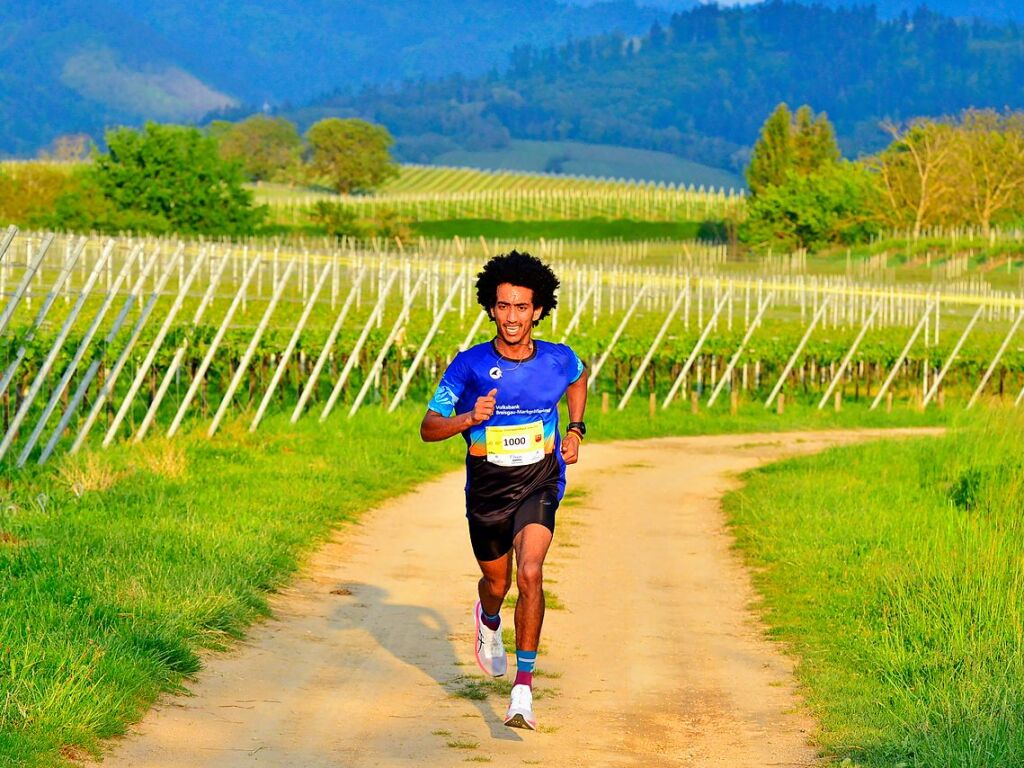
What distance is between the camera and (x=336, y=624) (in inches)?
397

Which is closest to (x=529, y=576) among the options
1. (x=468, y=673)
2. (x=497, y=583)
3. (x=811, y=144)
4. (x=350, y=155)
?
(x=497, y=583)

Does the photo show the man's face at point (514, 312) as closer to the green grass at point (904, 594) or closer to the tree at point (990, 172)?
the green grass at point (904, 594)

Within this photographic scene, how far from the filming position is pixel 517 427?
7.68 metres

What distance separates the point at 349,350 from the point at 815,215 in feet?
211

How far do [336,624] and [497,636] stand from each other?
203cm

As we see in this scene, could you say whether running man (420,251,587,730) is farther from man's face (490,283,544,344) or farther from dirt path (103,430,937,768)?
dirt path (103,430,937,768)

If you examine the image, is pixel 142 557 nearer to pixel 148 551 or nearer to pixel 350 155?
pixel 148 551

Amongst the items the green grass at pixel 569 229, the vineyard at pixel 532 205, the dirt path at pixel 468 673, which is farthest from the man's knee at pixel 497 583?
the vineyard at pixel 532 205

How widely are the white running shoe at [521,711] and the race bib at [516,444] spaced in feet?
3.11

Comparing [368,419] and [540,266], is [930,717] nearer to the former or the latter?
[540,266]

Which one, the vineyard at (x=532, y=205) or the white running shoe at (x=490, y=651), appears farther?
the vineyard at (x=532, y=205)

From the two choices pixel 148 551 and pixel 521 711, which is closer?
pixel 521 711

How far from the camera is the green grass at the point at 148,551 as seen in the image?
7461 mm

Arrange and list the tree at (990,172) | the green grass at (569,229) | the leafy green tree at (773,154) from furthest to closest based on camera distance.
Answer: the green grass at (569,229) → the leafy green tree at (773,154) → the tree at (990,172)
